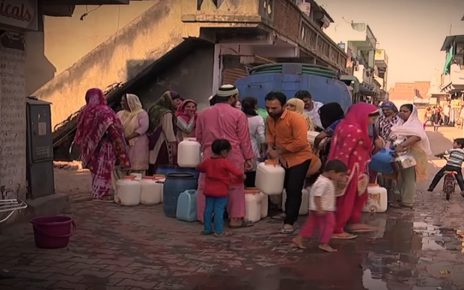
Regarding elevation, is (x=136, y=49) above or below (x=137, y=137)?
above

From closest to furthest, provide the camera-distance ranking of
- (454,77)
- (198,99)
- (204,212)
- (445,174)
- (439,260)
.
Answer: (439,260)
(204,212)
(445,174)
(198,99)
(454,77)

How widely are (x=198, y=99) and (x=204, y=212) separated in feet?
21.0

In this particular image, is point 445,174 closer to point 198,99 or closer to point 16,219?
point 198,99

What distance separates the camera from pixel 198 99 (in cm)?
1263

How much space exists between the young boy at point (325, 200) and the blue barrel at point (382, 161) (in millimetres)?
2571

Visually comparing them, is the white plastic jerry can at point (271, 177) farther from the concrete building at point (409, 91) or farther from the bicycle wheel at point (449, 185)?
the concrete building at point (409, 91)

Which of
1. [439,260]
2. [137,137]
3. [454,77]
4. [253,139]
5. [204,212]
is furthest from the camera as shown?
[454,77]

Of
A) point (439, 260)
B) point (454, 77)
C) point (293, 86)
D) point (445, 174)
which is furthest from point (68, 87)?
point (454, 77)

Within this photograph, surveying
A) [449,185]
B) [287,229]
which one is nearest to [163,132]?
[287,229]

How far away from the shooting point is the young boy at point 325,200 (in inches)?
222

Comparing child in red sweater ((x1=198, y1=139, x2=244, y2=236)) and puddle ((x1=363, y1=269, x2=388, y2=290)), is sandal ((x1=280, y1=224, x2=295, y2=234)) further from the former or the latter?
puddle ((x1=363, y1=269, x2=388, y2=290))

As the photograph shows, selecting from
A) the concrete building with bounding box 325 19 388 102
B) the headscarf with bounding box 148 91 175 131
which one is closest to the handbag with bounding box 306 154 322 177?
the headscarf with bounding box 148 91 175 131

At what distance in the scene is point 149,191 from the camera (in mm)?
8141

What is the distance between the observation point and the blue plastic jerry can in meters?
7.05
